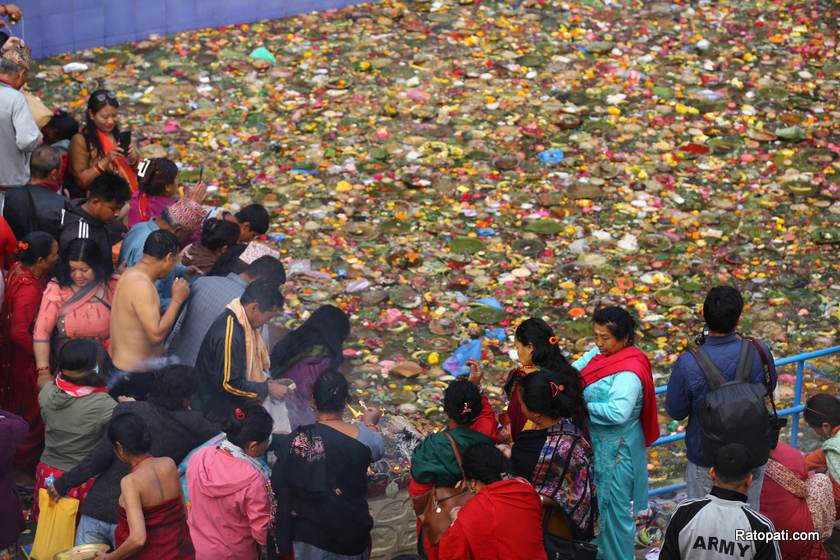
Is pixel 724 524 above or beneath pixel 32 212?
above

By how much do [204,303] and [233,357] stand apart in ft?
1.37

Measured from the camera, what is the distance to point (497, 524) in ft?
13.8

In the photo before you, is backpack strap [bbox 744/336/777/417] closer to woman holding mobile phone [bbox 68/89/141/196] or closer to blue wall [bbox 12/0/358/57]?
woman holding mobile phone [bbox 68/89/141/196]

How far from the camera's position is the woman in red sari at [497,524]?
13.8ft

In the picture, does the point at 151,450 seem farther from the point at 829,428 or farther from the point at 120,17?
the point at 120,17

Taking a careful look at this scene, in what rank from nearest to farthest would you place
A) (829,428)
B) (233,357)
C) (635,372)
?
(635,372)
(829,428)
(233,357)

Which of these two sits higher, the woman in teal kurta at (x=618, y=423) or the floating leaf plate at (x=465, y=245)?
the woman in teal kurta at (x=618, y=423)

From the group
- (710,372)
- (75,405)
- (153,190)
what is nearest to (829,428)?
(710,372)

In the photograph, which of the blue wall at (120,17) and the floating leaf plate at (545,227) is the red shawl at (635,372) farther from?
the blue wall at (120,17)

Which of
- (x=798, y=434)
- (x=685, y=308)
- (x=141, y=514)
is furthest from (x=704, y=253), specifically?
(x=141, y=514)

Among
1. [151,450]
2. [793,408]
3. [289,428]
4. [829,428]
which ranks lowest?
[289,428]

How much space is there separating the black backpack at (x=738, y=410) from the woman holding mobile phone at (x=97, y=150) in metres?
3.85

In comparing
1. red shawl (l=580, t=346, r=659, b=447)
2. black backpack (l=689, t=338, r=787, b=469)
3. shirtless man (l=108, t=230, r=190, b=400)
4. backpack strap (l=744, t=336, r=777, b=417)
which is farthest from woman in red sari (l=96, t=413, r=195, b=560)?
backpack strap (l=744, t=336, r=777, b=417)

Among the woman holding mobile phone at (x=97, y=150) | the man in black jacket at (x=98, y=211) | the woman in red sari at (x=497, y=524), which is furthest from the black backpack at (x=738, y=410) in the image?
the woman holding mobile phone at (x=97, y=150)
